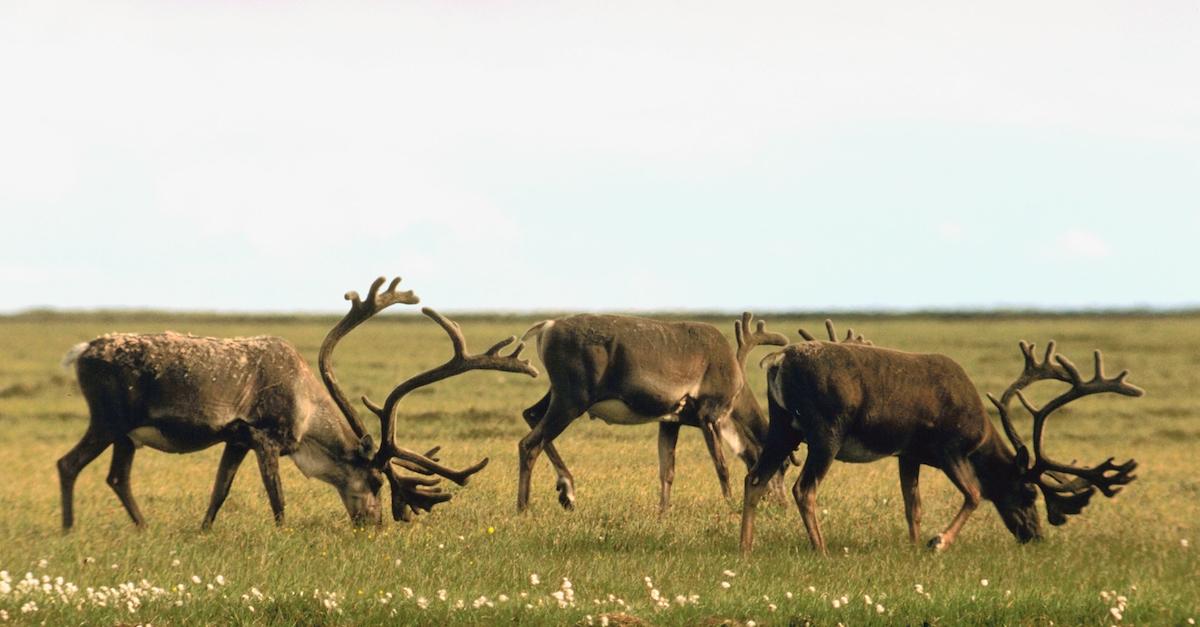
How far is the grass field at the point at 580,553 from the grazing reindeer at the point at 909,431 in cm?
49

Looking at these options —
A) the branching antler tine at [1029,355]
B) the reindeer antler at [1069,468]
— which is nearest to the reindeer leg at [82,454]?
the reindeer antler at [1069,468]

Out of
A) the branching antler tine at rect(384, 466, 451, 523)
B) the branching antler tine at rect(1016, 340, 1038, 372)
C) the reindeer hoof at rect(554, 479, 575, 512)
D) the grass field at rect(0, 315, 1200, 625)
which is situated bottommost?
the grass field at rect(0, 315, 1200, 625)

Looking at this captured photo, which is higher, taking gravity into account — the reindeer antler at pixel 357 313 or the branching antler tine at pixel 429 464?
the reindeer antler at pixel 357 313

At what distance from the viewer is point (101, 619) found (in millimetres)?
9852

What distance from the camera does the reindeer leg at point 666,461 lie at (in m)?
16.1

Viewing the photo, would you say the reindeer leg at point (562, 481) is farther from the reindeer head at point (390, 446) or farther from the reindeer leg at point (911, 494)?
the reindeer leg at point (911, 494)

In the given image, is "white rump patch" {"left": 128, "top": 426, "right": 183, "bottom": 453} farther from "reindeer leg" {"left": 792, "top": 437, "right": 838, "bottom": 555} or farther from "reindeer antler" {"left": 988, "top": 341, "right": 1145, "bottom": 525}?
"reindeer antler" {"left": 988, "top": 341, "right": 1145, "bottom": 525}

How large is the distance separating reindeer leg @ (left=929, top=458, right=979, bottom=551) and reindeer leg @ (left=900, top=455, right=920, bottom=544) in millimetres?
283

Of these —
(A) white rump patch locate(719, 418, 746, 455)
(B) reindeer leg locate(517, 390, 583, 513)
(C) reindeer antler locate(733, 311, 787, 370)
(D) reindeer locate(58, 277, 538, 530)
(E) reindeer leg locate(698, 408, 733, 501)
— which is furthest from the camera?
(C) reindeer antler locate(733, 311, 787, 370)

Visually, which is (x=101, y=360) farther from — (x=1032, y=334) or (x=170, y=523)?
(x=1032, y=334)

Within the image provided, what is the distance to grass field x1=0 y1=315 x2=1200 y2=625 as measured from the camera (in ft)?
33.9

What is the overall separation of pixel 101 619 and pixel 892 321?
62408mm

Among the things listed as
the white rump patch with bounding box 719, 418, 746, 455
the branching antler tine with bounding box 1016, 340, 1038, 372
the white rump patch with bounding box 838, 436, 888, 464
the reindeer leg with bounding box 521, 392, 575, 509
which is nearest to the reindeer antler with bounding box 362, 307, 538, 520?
the reindeer leg with bounding box 521, 392, 575, 509

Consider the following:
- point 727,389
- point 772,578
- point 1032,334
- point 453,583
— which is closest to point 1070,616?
point 772,578
